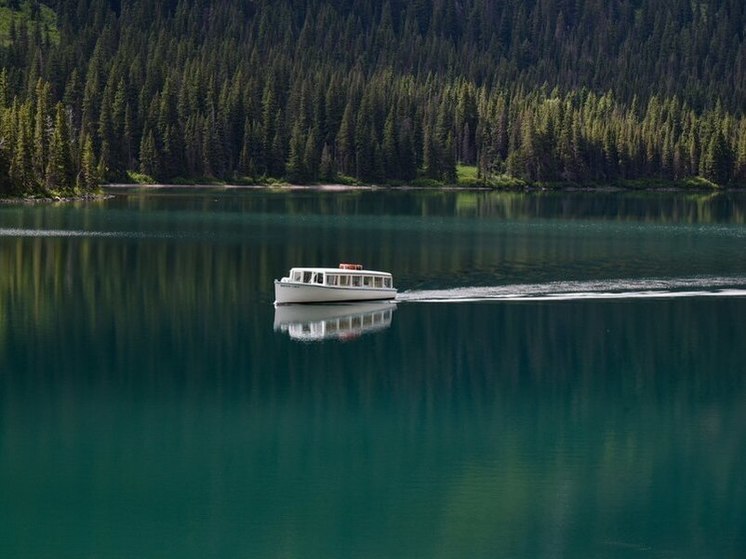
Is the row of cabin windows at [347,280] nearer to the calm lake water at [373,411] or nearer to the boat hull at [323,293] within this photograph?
the boat hull at [323,293]

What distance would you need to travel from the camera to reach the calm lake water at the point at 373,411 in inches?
1296

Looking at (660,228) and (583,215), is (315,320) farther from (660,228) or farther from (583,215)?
(583,215)

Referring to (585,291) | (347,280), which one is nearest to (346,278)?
(347,280)

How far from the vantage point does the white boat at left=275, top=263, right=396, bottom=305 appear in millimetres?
71375

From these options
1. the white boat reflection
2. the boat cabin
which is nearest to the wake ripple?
the boat cabin

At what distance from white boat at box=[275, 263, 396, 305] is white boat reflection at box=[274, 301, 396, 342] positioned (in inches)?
16.8

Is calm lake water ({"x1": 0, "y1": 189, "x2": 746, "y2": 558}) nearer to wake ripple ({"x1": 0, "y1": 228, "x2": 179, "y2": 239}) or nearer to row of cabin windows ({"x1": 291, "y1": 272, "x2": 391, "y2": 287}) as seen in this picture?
row of cabin windows ({"x1": 291, "y1": 272, "x2": 391, "y2": 287})

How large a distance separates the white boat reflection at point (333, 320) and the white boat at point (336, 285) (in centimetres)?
43

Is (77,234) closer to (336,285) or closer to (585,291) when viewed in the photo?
(336,285)

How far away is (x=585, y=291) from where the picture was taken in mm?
77438

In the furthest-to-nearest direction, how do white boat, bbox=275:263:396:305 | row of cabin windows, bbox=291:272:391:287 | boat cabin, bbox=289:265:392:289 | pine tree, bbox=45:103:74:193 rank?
1. pine tree, bbox=45:103:74:193
2. row of cabin windows, bbox=291:272:391:287
3. boat cabin, bbox=289:265:392:289
4. white boat, bbox=275:263:396:305

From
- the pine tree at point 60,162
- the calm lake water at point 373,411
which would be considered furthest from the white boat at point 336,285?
the pine tree at point 60,162

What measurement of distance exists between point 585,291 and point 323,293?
15.6 metres

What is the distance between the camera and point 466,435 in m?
41.3
